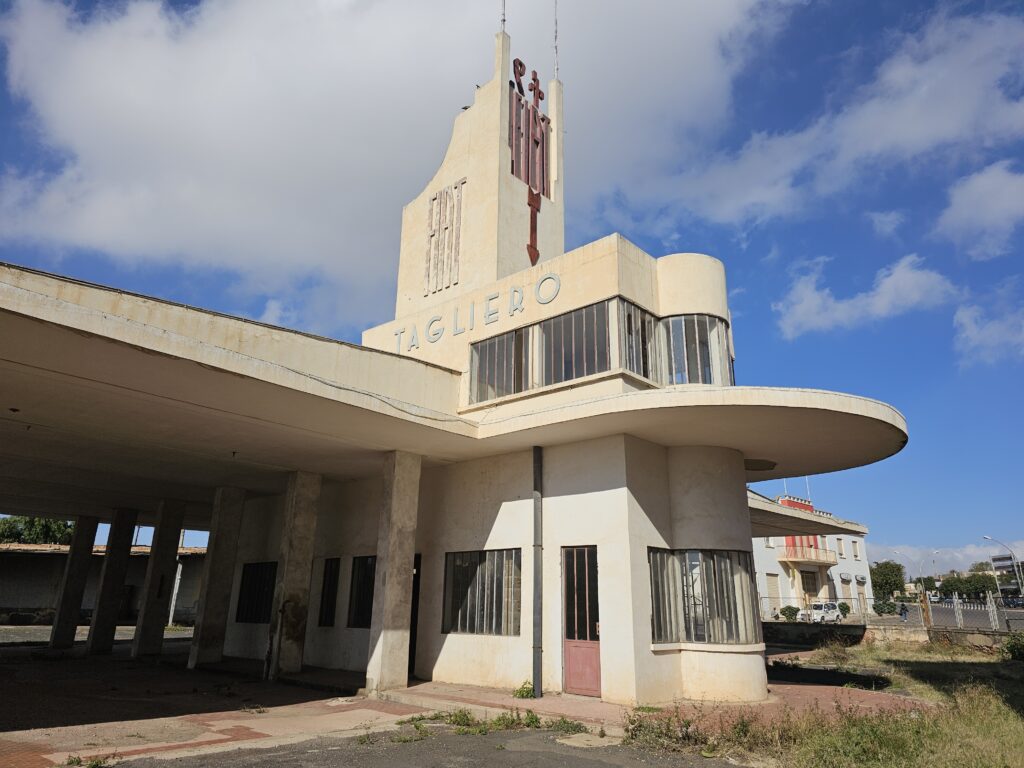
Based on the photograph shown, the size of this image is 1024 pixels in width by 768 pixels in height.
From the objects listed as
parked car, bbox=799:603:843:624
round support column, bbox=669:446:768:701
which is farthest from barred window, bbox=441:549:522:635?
parked car, bbox=799:603:843:624

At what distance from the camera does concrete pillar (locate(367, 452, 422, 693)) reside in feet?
46.3

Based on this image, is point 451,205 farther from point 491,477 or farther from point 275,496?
point 275,496

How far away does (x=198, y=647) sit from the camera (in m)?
19.1

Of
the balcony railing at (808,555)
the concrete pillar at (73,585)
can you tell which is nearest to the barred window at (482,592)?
the concrete pillar at (73,585)

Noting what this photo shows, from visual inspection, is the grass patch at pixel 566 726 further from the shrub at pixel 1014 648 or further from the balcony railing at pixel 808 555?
the balcony railing at pixel 808 555

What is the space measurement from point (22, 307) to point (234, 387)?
3.51 m

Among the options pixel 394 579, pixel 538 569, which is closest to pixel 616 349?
pixel 538 569

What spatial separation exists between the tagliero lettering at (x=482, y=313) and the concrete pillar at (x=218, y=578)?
753 cm

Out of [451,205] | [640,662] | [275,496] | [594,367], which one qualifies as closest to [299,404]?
[594,367]

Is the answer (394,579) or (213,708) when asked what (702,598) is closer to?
(394,579)

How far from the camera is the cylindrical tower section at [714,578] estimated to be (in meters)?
13.1

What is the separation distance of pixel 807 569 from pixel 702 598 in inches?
1622

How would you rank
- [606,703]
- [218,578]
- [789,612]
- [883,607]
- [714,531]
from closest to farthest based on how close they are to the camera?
[606,703]
[714,531]
[218,578]
[883,607]
[789,612]

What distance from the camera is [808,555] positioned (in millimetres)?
48250
